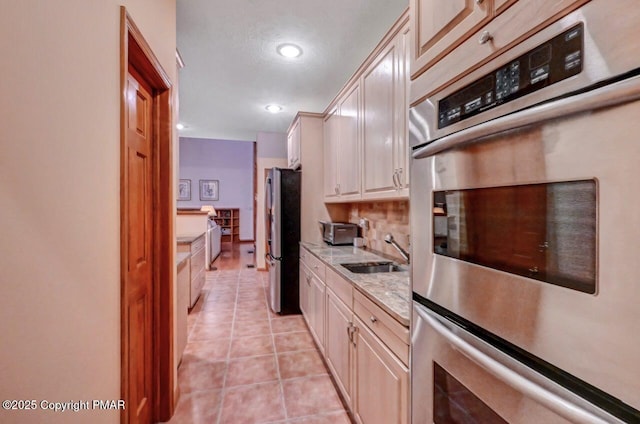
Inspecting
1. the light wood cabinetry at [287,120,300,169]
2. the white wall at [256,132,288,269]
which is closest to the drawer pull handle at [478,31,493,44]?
the light wood cabinetry at [287,120,300,169]

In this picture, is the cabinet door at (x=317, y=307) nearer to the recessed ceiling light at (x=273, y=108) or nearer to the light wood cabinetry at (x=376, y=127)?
the light wood cabinetry at (x=376, y=127)

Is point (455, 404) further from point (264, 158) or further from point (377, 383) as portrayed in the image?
point (264, 158)

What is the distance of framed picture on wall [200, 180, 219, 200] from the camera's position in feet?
31.8

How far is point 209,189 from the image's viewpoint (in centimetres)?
976

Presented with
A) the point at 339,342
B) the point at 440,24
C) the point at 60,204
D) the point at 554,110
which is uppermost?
the point at 440,24

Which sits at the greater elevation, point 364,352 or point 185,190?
point 185,190

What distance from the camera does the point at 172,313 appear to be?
1784 millimetres

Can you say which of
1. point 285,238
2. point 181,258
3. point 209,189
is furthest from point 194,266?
point 209,189

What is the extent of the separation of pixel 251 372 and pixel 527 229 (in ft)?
7.57

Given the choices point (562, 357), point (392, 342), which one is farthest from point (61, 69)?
point (392, 342)

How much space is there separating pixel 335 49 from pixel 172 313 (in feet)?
8.26

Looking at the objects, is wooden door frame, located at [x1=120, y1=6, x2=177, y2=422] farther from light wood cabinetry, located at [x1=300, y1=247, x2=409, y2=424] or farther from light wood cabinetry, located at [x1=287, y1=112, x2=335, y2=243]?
light wood cabinetry, located at [x1=287, y1=112, x2=335, y2=243]

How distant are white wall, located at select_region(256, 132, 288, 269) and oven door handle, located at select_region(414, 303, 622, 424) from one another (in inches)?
203

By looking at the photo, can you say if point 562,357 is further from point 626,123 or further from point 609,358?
point 626,123
